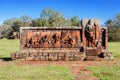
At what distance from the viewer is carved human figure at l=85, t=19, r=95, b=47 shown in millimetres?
14469

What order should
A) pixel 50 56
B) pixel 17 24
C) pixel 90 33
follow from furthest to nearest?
pixel 17 24
pixel 90 33
pixel 50 56

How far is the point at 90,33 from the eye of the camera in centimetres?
1448

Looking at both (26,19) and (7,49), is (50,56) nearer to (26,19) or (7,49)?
(7,49)

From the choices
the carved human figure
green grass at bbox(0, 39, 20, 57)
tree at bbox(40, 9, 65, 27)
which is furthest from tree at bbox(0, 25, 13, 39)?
the carved human figure

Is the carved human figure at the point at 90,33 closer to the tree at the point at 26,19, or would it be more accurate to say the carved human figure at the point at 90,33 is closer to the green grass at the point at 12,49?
the green grass at the point at 12,49

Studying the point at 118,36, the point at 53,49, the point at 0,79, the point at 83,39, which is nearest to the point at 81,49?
the point at 83,39

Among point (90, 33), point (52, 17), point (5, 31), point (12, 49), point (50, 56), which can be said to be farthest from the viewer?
point (5, 31)

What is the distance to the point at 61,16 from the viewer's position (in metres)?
69.4

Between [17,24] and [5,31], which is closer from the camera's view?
[17,24]

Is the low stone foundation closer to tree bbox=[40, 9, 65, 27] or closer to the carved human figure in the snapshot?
the carved human figure

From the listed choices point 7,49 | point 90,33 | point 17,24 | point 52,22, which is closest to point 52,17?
point 52,22

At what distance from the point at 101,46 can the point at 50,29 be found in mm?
2868

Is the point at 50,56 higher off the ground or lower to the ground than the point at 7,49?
lower

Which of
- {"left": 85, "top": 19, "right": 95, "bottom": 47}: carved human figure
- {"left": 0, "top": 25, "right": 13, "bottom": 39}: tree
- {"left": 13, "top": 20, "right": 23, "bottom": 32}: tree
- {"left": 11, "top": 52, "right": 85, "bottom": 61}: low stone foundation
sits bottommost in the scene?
{"left": 11, "top": 52, "right": 85, "bottom": 61}: low stone foundation
